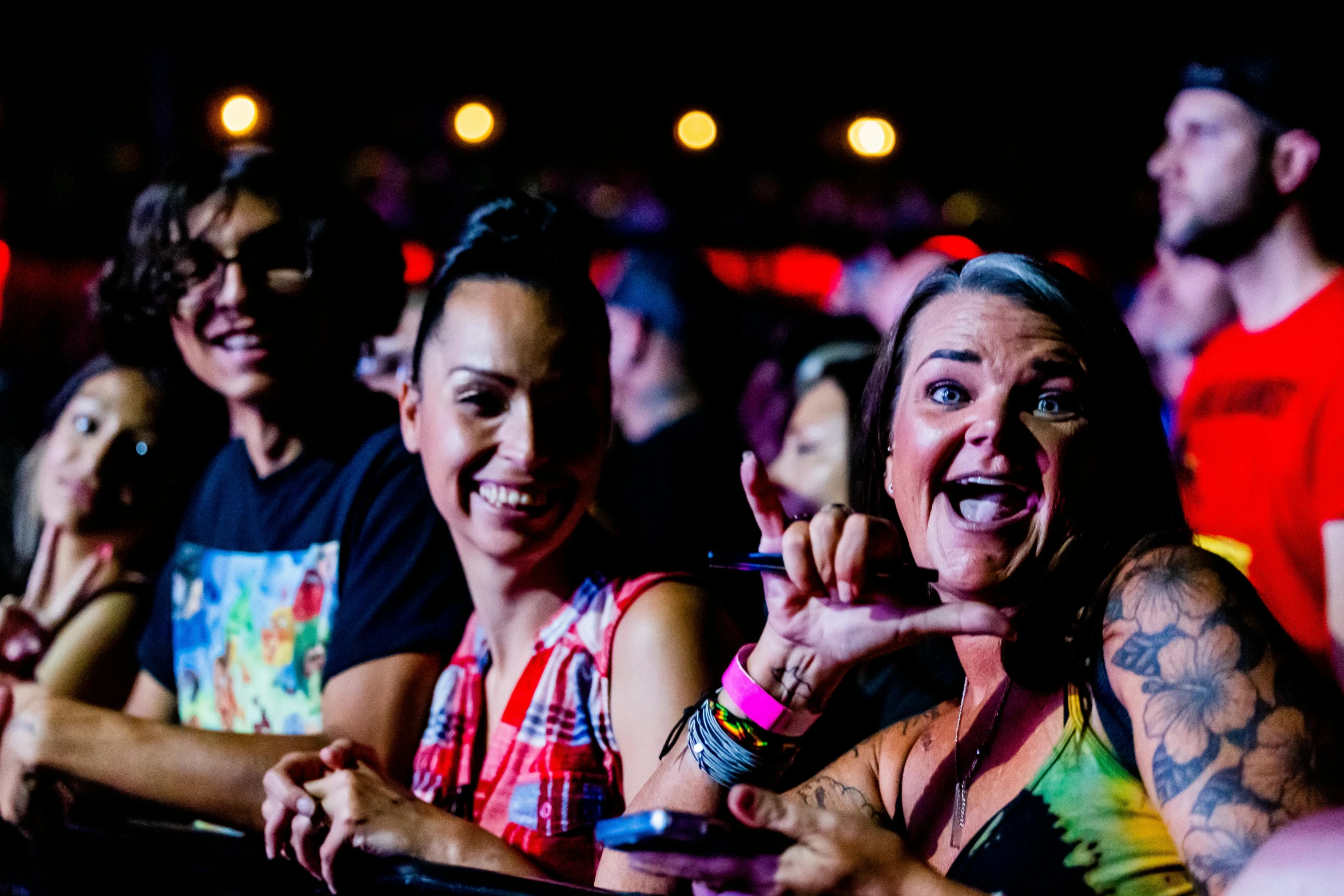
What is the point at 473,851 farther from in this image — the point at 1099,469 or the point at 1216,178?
the point at 1216,178

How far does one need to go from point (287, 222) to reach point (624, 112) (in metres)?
7.83

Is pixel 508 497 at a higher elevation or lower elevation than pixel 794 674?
higher

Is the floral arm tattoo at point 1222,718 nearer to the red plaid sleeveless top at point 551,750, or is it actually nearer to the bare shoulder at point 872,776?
the bare shoulder at point 872,776

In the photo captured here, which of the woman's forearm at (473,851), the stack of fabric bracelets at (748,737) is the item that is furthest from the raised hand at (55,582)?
the stack of fabric bracelets at (748,737)

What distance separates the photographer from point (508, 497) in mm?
1957

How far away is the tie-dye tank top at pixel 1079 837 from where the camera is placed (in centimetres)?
130

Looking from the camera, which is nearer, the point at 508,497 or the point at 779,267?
the point at 508,497

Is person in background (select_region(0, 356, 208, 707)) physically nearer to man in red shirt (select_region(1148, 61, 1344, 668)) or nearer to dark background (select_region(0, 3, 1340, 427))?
man in red shirt (select_region(1148, 61, 1344, 668))

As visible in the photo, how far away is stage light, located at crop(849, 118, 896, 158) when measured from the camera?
7.91 meters

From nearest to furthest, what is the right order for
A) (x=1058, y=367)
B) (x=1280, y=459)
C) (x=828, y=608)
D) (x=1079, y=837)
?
(x=1079, y=837), (x=828, y=608), (x=1058, y=367), (x=1280, y=459)

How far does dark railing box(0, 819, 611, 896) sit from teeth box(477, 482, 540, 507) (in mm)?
571

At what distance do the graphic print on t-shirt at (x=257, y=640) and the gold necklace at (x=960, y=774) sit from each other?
114 centimetres

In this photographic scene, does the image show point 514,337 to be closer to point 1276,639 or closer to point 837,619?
point 837,619

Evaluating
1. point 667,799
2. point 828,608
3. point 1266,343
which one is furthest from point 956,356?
point 1266,343
